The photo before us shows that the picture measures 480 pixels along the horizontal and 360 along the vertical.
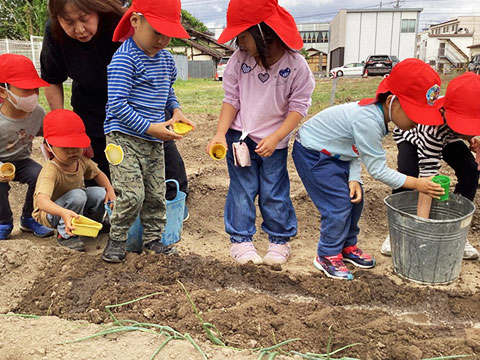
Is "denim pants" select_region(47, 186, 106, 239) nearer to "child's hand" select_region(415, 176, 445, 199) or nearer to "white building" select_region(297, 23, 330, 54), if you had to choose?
"child's hand" select_region(415, 176, 445, 199)

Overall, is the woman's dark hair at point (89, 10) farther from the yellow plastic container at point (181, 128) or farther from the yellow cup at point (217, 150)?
the yellow cup at point (217, 150)

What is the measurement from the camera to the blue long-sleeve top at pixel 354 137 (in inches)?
95.3

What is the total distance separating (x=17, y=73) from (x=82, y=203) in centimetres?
94

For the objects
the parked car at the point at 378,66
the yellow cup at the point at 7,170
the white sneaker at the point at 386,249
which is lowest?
the parked car at the point at 378,66

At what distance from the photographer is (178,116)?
2.65m

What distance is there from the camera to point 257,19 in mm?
2385

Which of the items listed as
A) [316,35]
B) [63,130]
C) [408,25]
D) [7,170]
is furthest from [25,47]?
[316,35]

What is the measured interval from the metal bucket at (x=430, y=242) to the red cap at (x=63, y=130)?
190 cm

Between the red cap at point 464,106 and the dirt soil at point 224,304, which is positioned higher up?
the red cap at point 464,106

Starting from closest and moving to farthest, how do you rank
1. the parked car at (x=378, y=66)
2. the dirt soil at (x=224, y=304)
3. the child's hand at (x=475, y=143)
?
1. the dirt soil at (x=224, y=304)
2. the child's hand at (x=475, y=143)
3. the parked car at (x=378, y=66)

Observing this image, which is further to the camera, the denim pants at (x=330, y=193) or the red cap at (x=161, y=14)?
the denim pants at (x=330, y=193)

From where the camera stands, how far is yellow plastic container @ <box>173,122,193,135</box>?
249 cm

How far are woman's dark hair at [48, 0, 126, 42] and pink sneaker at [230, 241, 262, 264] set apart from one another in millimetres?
1603

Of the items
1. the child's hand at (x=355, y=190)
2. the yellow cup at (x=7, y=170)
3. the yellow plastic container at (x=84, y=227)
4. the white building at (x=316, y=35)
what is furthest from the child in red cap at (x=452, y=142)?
the white building at (x=316, y=35)
